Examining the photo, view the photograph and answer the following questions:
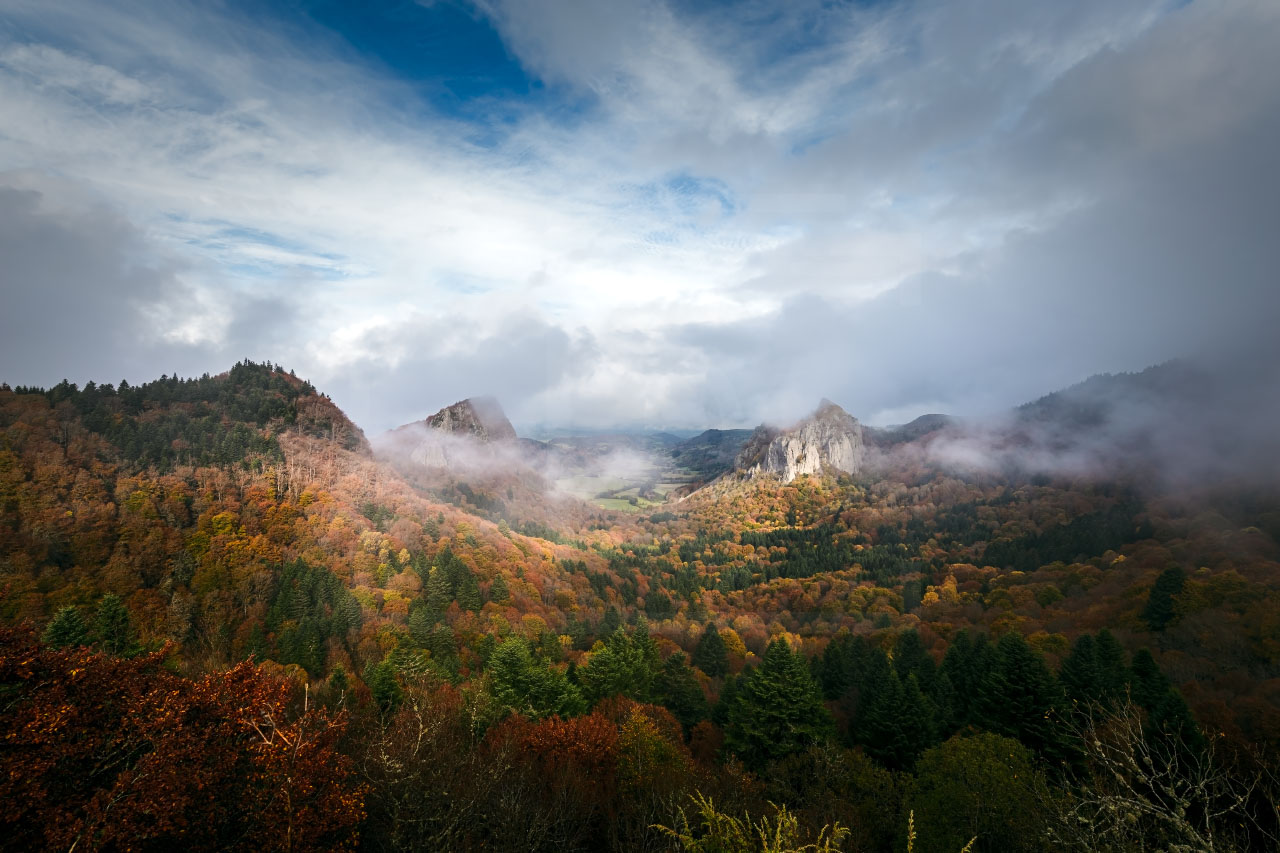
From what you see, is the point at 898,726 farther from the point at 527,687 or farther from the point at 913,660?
the point at 527,687

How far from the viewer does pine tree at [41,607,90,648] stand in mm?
30781

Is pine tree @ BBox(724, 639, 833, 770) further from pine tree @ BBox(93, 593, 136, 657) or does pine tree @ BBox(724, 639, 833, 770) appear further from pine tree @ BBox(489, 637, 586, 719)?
pine tree @ BBox(93, 593, 136, 657)

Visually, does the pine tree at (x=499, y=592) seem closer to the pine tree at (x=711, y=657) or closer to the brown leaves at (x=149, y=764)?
the pine tree at (x=711, y=657)

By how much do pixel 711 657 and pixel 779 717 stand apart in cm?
2907

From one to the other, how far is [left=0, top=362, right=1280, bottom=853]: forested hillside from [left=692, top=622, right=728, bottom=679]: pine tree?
39cm

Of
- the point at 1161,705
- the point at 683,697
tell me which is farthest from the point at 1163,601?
the point at 683,697

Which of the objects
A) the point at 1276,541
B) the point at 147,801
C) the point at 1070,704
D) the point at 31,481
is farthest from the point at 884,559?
the point at 31,481

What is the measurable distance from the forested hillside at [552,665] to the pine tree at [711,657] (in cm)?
39

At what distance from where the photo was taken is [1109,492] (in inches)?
5576

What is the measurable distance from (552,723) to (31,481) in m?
82.2

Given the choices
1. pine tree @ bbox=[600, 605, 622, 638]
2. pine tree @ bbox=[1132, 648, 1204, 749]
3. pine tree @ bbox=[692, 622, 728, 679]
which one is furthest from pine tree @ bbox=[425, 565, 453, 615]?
pine tree @ bbox=[1132, 648, 1204, 749]

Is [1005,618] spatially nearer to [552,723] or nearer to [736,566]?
[736,566]

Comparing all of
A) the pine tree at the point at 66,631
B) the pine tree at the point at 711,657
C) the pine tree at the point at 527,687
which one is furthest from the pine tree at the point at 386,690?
the pine tree at the point at 711,657

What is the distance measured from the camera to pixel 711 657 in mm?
60562
